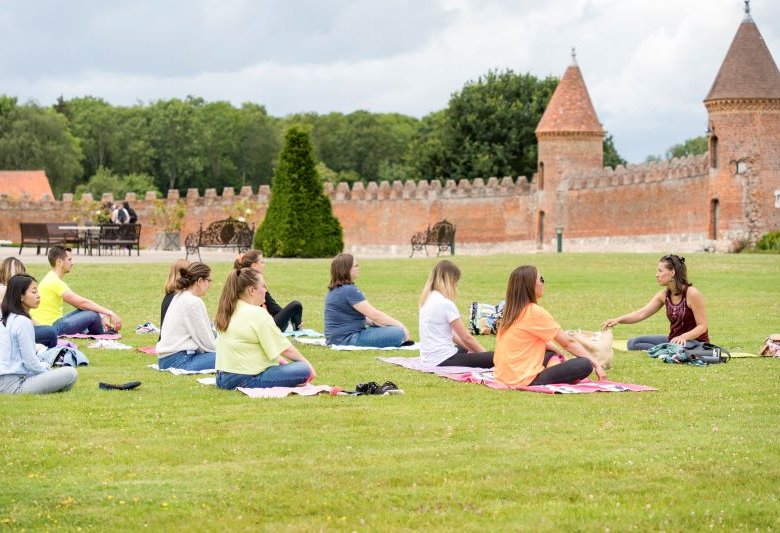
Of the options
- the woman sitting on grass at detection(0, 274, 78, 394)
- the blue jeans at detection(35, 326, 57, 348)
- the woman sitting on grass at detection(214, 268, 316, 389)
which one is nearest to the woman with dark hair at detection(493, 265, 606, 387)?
the woman sitting on grass at detection(214, 268, 316, 389)

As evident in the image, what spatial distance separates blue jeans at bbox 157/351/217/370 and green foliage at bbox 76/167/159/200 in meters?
78.3

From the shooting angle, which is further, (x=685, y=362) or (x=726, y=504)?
(x=685, y=362)

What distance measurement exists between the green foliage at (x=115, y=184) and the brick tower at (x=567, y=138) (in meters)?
37.4

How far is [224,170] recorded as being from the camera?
105562mm

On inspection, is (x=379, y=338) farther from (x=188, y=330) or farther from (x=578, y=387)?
(x=578, y=387)

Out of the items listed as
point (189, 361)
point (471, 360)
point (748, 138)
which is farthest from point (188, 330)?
point (748, 138)

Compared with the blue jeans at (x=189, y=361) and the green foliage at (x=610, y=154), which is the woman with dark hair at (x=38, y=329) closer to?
the blue jeans at (x=189, y=361)

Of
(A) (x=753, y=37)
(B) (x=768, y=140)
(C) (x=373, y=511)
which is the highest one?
(A) (x=753, y=37)

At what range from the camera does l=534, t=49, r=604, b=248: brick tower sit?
6144 centimetres

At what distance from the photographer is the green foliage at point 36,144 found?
3632 inches

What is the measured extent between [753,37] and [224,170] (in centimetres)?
6037

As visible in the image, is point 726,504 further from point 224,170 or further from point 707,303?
point 224,170

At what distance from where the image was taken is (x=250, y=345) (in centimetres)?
1158

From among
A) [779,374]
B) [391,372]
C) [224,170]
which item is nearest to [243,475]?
[391,372]
